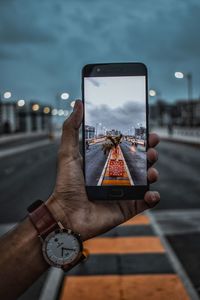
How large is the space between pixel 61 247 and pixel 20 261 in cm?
21

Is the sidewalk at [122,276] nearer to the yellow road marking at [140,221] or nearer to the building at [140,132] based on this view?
the yellow road marking at [140,221]

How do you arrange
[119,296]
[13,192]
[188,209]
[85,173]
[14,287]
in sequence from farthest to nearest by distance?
[13,192] < [188,209] < [119,296] < [85,173] < [14,287]

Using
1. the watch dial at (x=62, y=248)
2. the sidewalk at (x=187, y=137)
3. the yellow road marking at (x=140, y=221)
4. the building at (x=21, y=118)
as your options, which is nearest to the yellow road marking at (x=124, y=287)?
the yellow road marking at (x=140, y=221)

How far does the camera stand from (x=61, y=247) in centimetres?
248

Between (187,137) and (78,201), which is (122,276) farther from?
(187,137)

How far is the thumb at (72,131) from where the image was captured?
2.49 m

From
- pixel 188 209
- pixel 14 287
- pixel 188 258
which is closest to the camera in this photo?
pixel 14 287

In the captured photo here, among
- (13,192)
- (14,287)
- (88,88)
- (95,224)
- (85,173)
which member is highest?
(88,88)

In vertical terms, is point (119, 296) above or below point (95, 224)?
below

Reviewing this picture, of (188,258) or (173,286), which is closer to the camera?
(173,286)

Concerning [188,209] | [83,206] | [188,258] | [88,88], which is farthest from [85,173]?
[188,209]

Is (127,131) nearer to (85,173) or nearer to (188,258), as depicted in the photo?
(85,173)

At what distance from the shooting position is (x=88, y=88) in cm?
264

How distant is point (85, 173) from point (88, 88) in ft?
1.51
